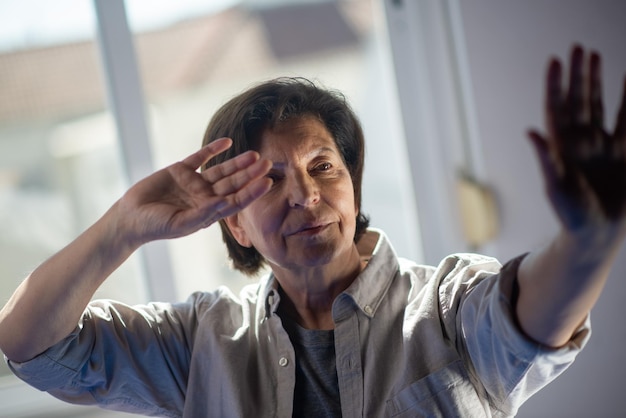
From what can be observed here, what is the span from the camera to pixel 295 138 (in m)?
1.24

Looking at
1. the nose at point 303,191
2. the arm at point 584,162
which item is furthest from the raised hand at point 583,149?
the nose at point 303,191

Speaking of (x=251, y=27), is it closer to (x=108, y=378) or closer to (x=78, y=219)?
(x=78, y=219)

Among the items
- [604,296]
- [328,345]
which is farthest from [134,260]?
[604,296]

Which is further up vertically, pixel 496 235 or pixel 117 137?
pixel 117 137

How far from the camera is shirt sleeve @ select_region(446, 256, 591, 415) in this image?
871 millimetres

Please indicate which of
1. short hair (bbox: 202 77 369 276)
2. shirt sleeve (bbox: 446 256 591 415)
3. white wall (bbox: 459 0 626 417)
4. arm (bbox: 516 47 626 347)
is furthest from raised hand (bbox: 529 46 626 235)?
white wall (bbox: 459 0 626 417)

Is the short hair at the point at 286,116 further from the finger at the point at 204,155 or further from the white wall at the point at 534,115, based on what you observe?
the white wall at the point at 534,115

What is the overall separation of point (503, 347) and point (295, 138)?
0.54 m

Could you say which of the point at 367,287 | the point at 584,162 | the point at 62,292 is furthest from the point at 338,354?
the point at 584,162

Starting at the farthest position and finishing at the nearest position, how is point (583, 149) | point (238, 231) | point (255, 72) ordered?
point (255, 72) → point (238, 231) → point (583, 149)

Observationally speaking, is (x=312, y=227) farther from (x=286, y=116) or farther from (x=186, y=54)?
(x=186, y=54)

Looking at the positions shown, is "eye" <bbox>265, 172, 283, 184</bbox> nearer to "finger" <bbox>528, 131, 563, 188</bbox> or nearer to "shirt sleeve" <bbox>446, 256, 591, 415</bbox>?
"shirt sleeve" <bbox>446, 256, 591, 415</bbox>

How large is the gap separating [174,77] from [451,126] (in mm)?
817

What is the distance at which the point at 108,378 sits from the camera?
1.24m
